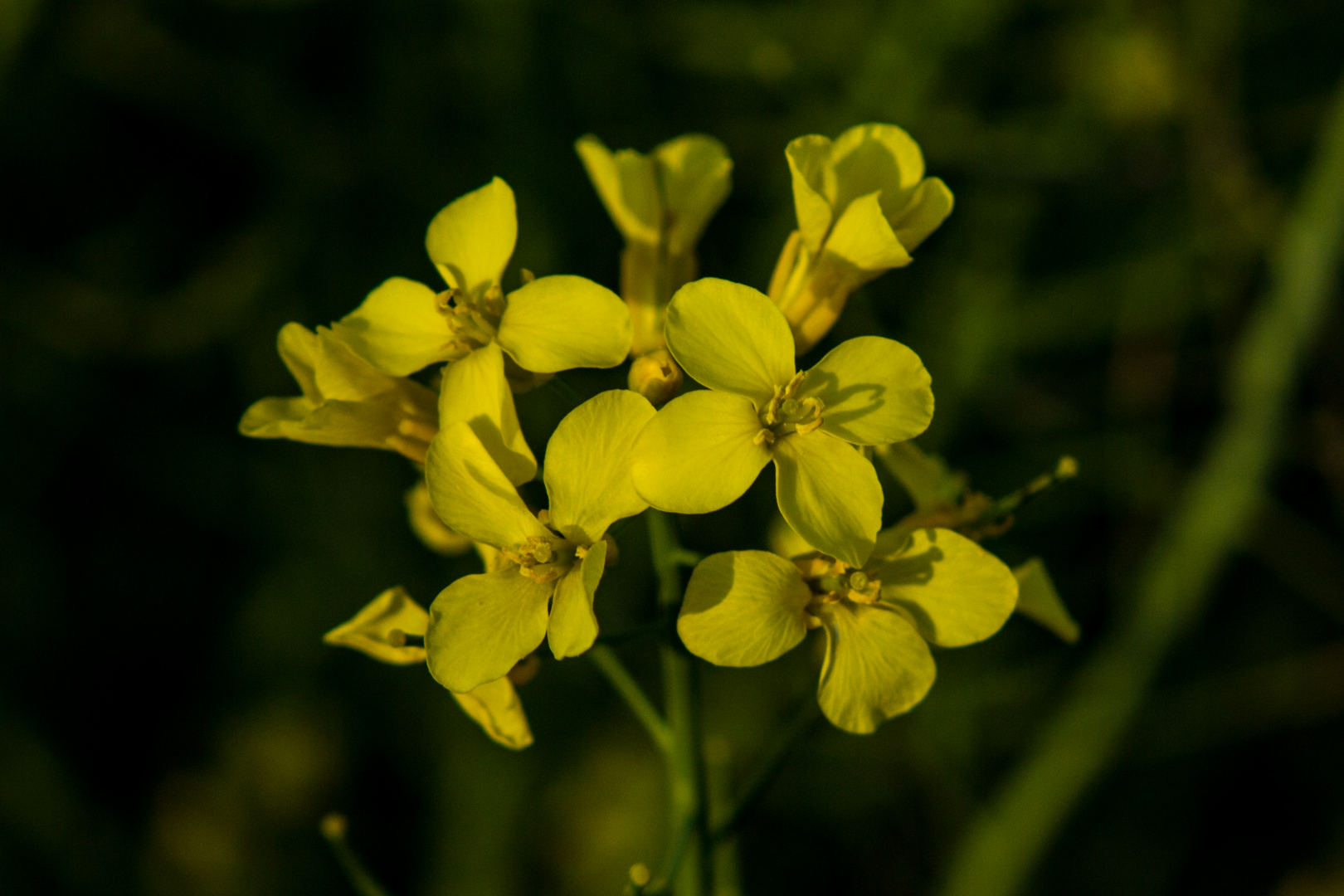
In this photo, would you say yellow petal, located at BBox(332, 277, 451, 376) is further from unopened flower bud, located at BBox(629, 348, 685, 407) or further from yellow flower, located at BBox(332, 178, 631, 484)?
unopened flower bud, located at BBox(629, 348, 685, 407)

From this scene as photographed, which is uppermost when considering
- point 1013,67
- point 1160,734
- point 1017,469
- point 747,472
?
point 747,472

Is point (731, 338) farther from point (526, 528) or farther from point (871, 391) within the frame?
point (526, 528)

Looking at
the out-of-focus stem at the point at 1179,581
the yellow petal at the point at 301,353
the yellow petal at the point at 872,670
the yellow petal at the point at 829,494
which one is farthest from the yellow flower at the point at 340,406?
the out-of-focus stem at the point at 1179,581

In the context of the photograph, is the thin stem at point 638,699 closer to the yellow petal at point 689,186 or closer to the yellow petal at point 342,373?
the yellow petal at point 342,373

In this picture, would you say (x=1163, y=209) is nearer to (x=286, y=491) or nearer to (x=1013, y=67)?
(x=1013, y=67)

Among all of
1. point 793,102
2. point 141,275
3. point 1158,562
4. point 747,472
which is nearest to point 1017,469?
point 1158,562
